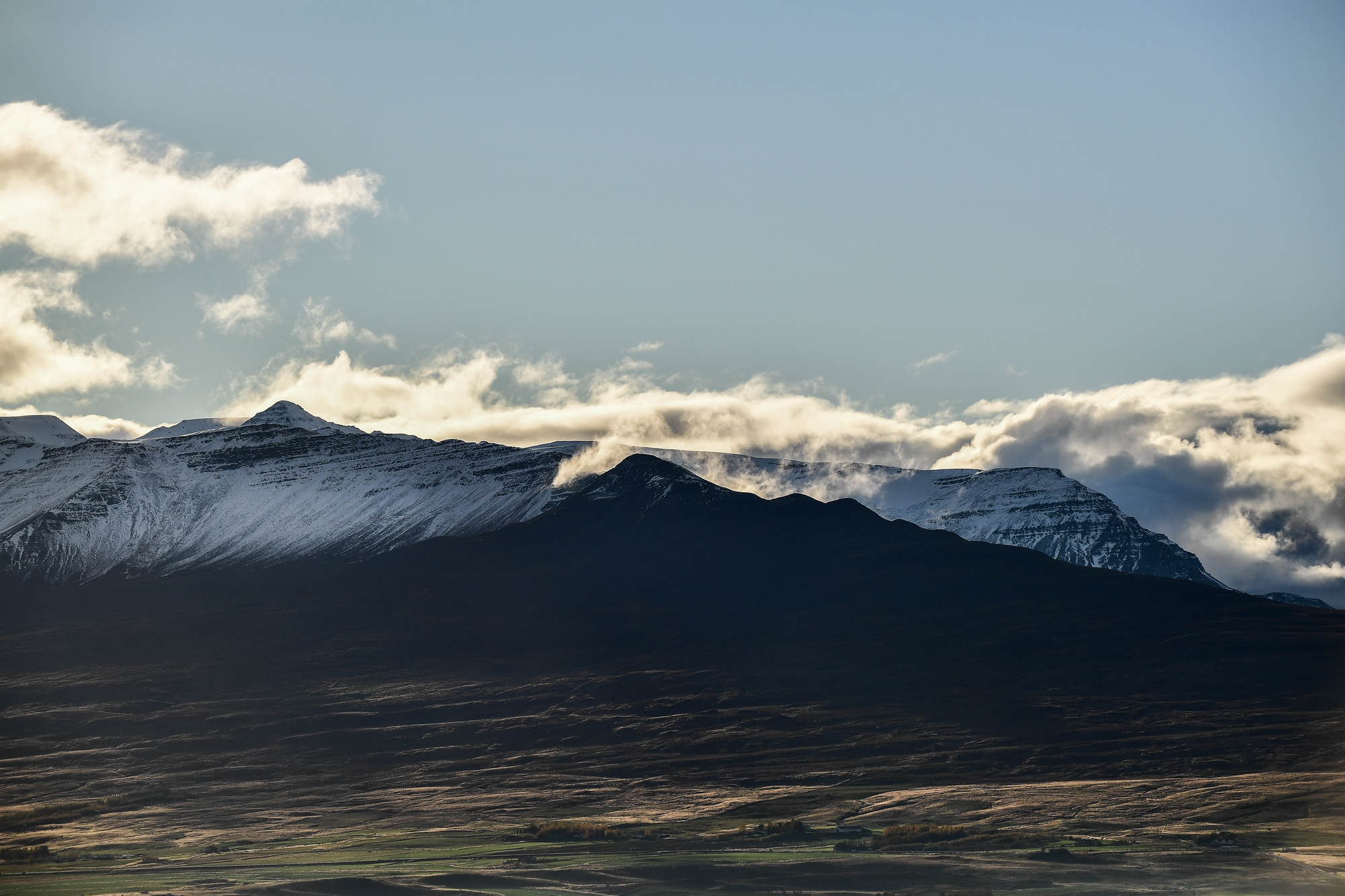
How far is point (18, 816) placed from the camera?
431 ft

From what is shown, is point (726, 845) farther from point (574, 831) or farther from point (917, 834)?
point (574, 831)

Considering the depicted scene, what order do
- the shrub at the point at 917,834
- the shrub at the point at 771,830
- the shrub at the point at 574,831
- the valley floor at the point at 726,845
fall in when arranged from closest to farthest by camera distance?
1. the valley floor at the point at 726,845
2. the shrub at the point at 917,834
3. the shrub at the point at 771,830
4. the shrub at the point at 574,831

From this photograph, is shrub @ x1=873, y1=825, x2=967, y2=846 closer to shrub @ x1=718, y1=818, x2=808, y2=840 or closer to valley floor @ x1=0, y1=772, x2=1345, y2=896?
valley floor @ x1=0, y1=772, x2=1345, y2=896

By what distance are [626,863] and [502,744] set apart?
3978 inches

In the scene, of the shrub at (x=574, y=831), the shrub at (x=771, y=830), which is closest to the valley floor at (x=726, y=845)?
the shrub at (x=771, y=830)

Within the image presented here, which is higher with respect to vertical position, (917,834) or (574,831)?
(917,834)

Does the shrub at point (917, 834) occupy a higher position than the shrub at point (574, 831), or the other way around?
the shrub at point (917, 834)

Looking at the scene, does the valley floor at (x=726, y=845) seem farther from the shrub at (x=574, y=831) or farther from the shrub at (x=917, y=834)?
the shrub at (x=574, y=831)

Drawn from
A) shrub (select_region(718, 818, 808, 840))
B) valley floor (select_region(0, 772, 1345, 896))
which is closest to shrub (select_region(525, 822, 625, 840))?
valley floor (select_region(0, 772, 1345, 896))

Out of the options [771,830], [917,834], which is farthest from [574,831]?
[917,834]

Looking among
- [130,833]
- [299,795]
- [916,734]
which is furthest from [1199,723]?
[130,833]

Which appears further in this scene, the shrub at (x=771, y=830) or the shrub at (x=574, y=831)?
the shrub at (x=574, y=831)

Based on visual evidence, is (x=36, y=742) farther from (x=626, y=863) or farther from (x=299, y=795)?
(x=626, y=863)

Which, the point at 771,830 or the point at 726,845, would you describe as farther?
the point at 771,830
